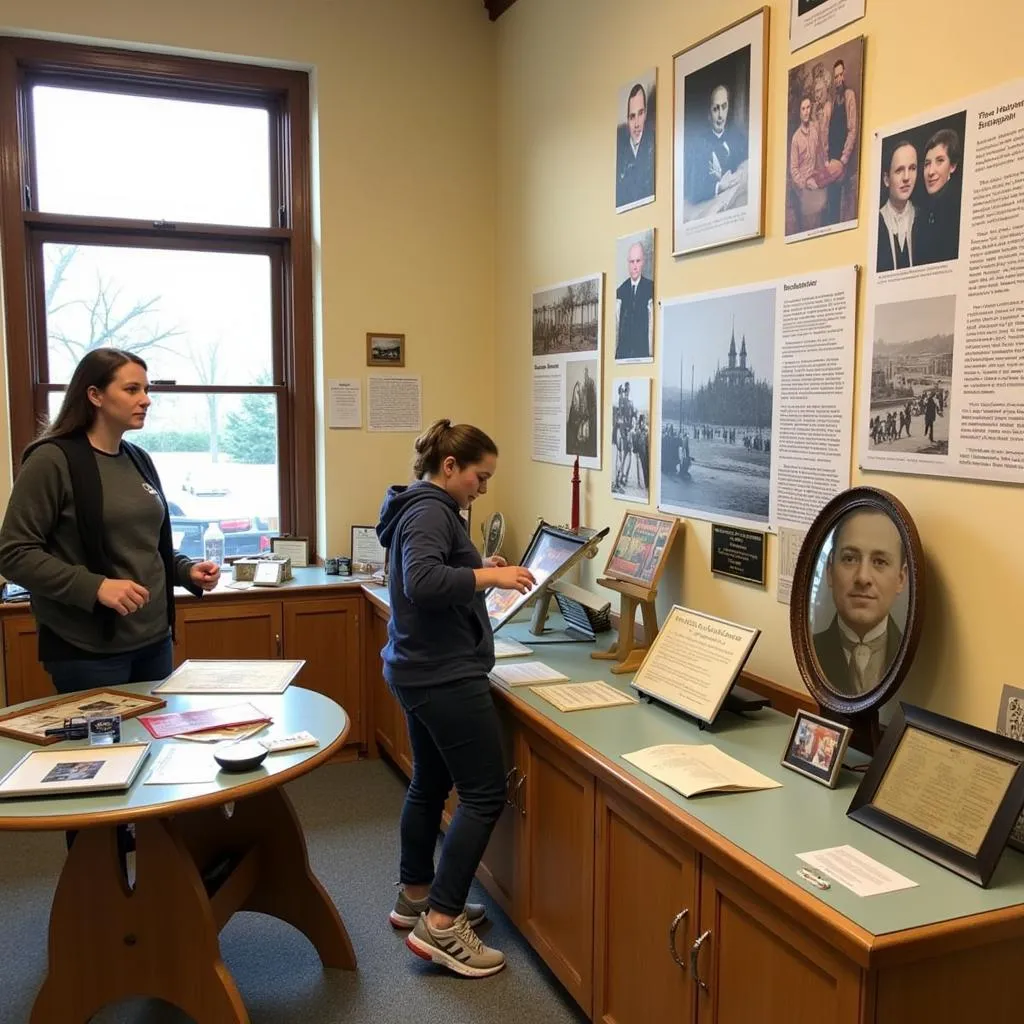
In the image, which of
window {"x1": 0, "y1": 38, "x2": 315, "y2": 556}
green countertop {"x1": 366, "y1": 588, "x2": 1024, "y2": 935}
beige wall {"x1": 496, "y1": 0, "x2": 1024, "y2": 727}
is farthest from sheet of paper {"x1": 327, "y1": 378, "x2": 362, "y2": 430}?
green countertop {"x1": 366, "y1": 588, "x2": 1024, "y2": 935}

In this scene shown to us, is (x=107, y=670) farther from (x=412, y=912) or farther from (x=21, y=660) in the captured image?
(x=21, y=660)

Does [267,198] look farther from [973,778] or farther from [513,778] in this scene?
[973,778]

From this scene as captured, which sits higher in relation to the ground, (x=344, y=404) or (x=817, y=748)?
(x=344, y=404)

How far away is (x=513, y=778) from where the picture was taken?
254 centimetres

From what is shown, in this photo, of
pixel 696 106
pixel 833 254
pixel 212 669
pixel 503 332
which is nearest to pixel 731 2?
pixel 696 106

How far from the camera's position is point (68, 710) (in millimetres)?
2270

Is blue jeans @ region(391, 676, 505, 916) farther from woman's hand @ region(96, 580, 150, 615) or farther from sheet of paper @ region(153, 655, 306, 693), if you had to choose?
woman's hand @ region(96, 580, 150, 615)

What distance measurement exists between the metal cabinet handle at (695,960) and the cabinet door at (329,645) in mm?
2332

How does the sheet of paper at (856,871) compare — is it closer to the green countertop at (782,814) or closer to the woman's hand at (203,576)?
the green countertop at (782,814)

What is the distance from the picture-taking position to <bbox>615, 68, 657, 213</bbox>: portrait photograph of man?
292 cm

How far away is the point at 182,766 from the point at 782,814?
3.95 feet

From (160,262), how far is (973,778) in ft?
12.1

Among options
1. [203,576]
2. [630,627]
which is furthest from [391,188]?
[630,627]

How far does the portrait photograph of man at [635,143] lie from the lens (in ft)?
9.59
